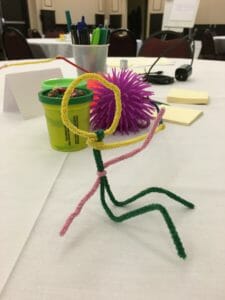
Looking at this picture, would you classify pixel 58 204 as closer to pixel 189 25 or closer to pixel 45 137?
pixel 45 137

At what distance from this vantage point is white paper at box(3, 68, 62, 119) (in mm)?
582

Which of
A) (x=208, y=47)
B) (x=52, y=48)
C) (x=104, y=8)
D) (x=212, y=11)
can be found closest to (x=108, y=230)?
(x=52, y=48)

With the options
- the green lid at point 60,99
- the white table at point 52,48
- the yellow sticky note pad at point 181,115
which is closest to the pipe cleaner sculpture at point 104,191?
the green lid at point 60,99

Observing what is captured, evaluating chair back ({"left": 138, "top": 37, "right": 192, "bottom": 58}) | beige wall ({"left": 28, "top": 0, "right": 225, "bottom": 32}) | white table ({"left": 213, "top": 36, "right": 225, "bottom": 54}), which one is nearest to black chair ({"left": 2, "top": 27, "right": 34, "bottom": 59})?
chair back ({"left": 138, "top": 37, "right": 192, "bottom": 58})

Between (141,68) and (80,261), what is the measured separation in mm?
972

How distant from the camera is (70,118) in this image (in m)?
0.42

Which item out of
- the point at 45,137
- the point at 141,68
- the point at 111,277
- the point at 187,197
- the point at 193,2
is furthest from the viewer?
the point at 193,2

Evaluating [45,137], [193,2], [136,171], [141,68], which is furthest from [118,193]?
[193,2]

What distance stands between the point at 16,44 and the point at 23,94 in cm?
209

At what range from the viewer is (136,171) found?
0.39 m

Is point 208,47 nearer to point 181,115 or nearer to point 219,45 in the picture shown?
point 219,45

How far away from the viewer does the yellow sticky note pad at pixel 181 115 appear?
567 millimetres

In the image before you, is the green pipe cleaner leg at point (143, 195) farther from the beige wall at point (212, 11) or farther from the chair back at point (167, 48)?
the beige wall at point (212, 11)

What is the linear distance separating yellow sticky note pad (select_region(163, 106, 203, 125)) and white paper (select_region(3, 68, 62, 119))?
27 cm
